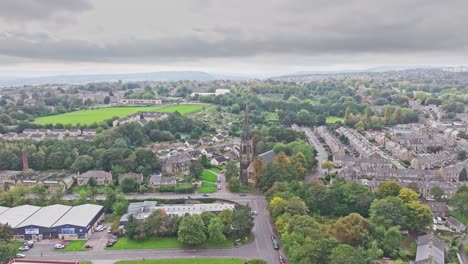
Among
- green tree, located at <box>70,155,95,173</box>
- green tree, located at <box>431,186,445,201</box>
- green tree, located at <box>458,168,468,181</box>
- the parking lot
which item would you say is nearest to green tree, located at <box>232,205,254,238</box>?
the parking lot

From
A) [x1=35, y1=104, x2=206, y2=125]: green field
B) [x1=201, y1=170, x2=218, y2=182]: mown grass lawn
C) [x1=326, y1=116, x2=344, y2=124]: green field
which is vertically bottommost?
[x1=201, y1=170, x2=218, y2=182]: mown grass lawn

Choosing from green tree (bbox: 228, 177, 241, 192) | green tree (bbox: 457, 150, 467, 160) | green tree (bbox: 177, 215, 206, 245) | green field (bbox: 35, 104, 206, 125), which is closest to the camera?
green tree (bbox: 177, 215, 206, 245)

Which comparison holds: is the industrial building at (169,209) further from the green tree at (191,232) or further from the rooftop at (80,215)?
the green tree at (191,232)

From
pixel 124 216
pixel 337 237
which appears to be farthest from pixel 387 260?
pixel 124 216

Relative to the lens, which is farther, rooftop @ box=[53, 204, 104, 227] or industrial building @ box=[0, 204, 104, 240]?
rooftop @ box=[53, 204, 104, 227]

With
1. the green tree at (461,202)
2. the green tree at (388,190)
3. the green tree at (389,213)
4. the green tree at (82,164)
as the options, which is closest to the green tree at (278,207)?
the green tree at (389,213)

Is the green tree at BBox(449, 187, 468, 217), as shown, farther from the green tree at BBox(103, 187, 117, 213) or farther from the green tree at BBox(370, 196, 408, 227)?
the green tree at BBox(103, 187, 117, 213)

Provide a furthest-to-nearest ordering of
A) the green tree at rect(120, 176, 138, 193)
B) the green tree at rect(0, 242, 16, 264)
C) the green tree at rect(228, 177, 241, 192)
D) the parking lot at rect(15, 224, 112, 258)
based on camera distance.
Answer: the green tree at rect(120, 176, 138, 193) < the green tree at rect(228, 177, 241, 192) < the parking lot at rect(15, 224, 112, 258) < the green tree at rect(0, 242, 16, 264)

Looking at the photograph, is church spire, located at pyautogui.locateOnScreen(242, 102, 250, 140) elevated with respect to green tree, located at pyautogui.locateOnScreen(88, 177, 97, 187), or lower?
elevated
